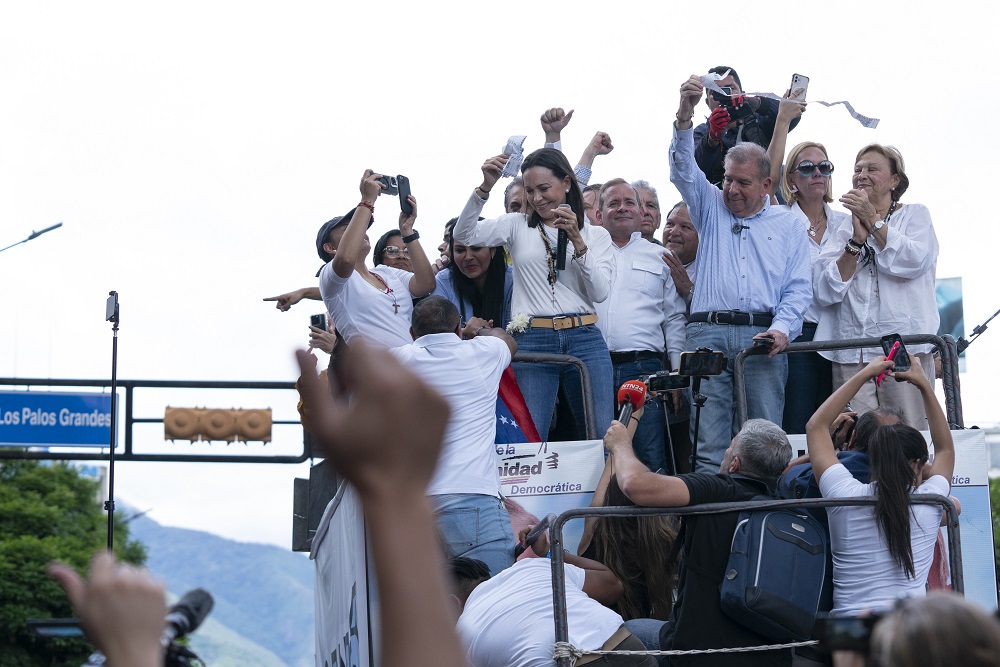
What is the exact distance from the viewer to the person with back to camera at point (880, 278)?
6805 mm

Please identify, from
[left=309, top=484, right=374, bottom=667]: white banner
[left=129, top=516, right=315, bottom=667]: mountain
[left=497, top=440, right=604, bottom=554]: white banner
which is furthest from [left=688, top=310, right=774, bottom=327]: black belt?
[left=129, top=516, right=315, bottom=667]: mountain

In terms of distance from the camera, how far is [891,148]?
23.5 ft

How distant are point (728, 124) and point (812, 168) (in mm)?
598

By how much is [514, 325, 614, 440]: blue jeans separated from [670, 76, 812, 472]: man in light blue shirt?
517 mm

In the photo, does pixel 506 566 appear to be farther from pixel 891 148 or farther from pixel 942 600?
pixel 942 600

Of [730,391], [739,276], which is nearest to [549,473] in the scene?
[730,391]

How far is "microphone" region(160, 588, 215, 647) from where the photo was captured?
70.7 inches

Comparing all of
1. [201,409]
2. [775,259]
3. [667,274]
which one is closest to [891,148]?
[775,259]

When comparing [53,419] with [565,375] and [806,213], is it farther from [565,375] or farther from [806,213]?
[806,213]

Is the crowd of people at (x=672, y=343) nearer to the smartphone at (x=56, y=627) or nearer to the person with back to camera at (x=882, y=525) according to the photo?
the person with back to camera at (x=882, y=525)

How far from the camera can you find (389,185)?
7094mm

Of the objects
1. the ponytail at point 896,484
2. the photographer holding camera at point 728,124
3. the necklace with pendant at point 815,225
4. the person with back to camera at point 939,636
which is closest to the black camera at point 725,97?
the photographer holding camera at point 728,124

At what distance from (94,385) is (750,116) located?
949cm

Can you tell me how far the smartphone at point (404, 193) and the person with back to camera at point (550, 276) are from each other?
0.41 meters
